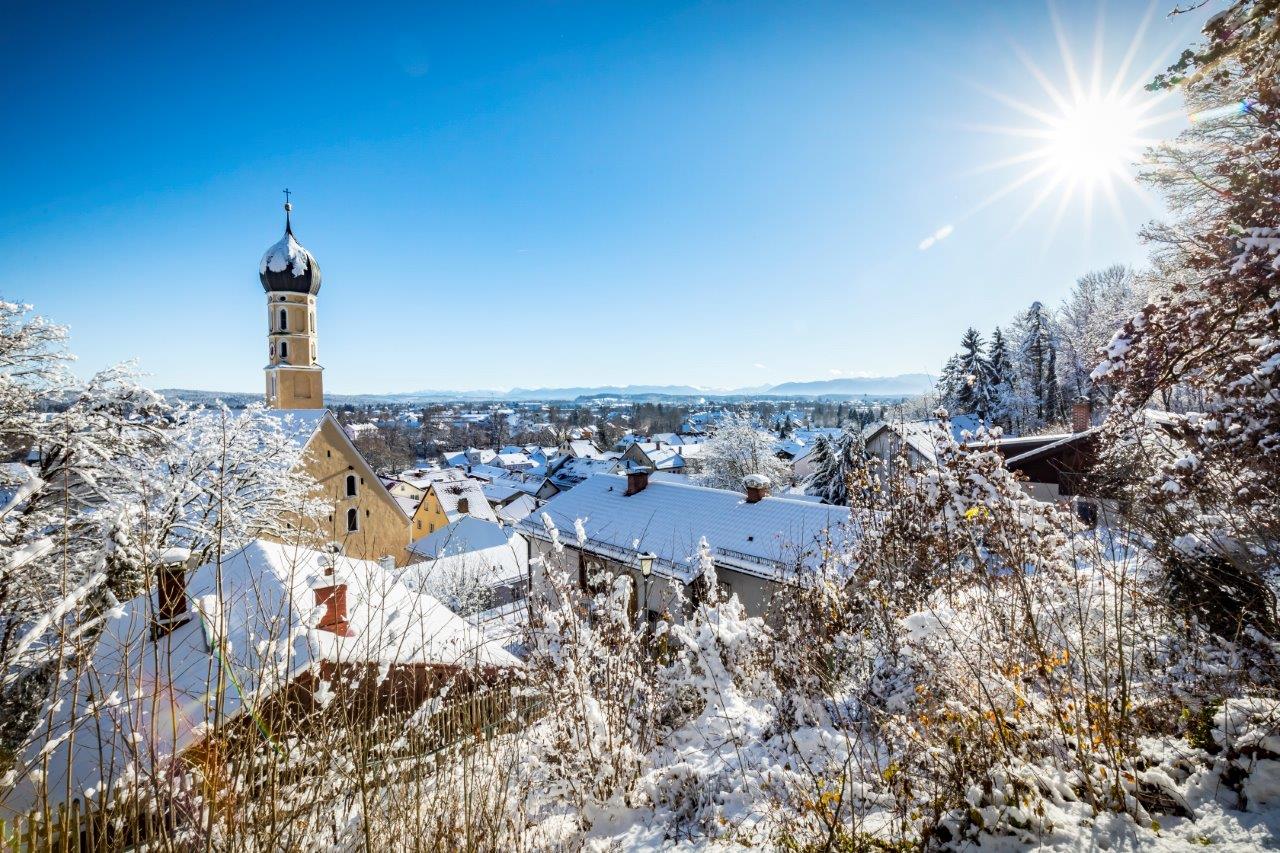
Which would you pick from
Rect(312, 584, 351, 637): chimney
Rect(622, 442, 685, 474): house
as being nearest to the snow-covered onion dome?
Rect(312, 584, 351, 637): chimney

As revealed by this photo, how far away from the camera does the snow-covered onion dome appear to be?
907 inches

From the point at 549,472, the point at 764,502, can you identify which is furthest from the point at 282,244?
the point at 549,472

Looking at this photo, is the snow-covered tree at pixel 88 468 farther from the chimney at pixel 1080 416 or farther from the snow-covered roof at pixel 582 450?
the snow-covered roof at pixel 582 450

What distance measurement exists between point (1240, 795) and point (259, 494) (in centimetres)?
1697

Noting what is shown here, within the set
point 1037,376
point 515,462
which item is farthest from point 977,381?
point 515,462

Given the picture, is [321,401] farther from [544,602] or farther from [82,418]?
[544,602]

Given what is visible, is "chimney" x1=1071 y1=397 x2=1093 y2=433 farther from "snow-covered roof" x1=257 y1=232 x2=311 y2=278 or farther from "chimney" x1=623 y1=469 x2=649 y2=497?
"snow-covered roof" x1=257 y1=232 x2=311 y2=278

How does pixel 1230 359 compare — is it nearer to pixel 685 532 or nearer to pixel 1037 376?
pixel 685 532

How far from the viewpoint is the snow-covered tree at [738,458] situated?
3725 cm

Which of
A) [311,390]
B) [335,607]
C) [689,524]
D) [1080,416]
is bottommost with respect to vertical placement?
[689,524]

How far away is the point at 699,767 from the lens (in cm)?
467

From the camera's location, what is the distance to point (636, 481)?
1934 centimetres

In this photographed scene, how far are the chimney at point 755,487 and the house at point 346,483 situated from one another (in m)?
13.3

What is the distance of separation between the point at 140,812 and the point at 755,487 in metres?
15.3
